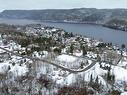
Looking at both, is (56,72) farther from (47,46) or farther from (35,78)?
(47,46)

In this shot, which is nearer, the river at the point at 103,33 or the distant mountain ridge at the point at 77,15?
the river at the point at 103,33

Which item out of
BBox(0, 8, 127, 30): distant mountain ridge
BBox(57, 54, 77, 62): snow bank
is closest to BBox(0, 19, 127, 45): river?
BBox(0, 8, 127, 30): distant mountain ridge

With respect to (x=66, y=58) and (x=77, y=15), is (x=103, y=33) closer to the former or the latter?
(x=66, y=58)

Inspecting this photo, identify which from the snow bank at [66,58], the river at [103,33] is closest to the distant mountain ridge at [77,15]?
the river at [103,33]

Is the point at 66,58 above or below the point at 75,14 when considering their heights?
above

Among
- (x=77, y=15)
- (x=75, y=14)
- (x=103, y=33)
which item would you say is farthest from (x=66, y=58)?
(x=75, y=14)

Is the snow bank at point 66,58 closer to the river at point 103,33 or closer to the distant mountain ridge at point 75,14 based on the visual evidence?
the river at point 103,33

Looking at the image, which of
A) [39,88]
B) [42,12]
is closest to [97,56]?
[39,88]

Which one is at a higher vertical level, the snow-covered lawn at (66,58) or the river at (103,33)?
the snow-covered lawn at (66,58)

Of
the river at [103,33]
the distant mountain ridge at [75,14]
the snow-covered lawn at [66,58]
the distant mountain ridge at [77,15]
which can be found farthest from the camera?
the distant mountain ridge at [75,14]
